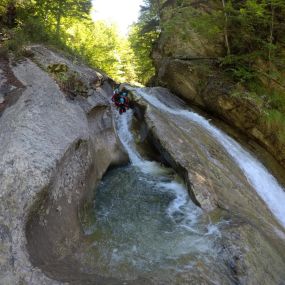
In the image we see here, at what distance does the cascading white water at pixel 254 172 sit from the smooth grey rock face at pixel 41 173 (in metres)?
5.88

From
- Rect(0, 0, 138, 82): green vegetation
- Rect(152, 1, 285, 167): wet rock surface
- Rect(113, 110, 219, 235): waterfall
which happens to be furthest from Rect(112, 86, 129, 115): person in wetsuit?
Rect(152, 1, 285, 167): wet rock surface

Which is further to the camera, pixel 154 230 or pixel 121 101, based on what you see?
pixel 121 101

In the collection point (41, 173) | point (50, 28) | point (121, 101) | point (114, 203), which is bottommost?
point (114, 203)

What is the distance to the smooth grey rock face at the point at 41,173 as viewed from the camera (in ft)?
16.7

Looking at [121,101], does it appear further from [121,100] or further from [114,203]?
[114,203]

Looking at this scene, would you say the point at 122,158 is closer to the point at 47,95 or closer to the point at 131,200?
the point at 131,200

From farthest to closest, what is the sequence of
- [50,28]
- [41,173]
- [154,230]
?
1. [50,28]
2. [154,230]
3. [41,173]

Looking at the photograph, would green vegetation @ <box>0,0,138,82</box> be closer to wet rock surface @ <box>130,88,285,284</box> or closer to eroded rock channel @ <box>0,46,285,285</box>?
eroded rock channel @ <box>0,46,285,285</box>

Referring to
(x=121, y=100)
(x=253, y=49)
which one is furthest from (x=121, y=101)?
(x=253, y=49)

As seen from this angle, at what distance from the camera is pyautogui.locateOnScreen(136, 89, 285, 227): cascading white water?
11555mm

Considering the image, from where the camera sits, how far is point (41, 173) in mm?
6188

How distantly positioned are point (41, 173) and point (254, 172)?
9.40m

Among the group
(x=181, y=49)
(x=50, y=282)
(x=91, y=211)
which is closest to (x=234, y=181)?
(x=91, y=211)

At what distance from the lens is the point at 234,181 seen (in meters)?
10.7
